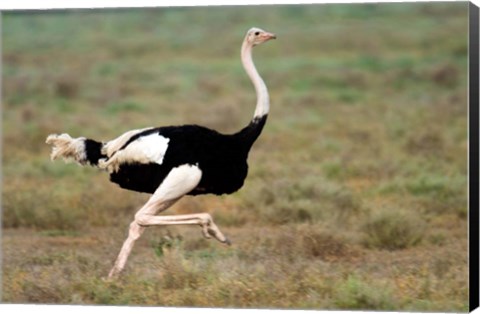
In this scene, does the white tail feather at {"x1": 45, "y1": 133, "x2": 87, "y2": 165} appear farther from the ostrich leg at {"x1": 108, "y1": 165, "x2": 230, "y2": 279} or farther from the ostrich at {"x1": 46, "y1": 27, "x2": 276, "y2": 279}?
the ostrich leg at {"x1": 108, "y1": 165, "x2": 230, "y2": 279}

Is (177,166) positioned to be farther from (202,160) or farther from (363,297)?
(363,297)

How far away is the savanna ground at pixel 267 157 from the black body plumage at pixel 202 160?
69 centimetres

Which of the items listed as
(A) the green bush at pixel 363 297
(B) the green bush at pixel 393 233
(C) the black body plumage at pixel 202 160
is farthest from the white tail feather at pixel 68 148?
(B) the green bush at pixel 393 233

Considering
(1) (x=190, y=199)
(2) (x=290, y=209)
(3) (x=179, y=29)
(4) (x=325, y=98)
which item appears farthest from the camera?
(3) (x=179, y=29)

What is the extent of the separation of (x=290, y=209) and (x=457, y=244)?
2.32 metres

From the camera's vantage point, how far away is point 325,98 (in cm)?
2656

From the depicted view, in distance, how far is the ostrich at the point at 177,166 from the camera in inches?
499

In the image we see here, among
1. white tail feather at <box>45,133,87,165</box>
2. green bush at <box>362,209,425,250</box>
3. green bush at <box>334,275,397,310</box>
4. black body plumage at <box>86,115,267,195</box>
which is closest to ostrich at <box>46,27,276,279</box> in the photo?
black body plumage at <box>86,115,267,195</box>

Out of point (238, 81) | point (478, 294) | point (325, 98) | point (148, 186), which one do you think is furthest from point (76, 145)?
point (238, 81)

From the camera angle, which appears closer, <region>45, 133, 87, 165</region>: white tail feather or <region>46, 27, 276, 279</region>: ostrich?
<region>46, 27, 276, 279</region>: ostrich

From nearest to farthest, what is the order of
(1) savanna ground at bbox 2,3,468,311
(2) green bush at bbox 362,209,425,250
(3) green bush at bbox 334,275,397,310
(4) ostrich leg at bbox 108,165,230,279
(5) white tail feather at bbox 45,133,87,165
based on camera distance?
(3) green bush at bbox 334,275,397,310, (4) ostrich leg at bbox 108,165,230,279, (1) savanna ground at bbox 2,3,468,311, (5) white tail feather at bbox 45,133,87,165, (2) green bush at bbox 362,209,425,250

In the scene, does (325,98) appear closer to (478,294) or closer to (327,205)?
(327,205)

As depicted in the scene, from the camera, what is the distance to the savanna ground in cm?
1292

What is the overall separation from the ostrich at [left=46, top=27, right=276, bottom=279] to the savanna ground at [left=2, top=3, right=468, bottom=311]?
470 mm
